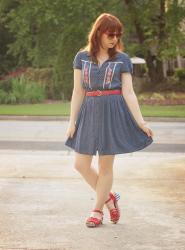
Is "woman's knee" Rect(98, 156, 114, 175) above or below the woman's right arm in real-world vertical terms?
below

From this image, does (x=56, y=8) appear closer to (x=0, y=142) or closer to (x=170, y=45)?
(x=170, y=45)

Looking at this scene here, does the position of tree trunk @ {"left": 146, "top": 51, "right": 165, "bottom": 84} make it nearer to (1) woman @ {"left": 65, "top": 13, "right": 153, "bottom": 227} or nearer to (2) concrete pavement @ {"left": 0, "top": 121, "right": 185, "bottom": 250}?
(2) concrete pavement @ {"left": 0, "top": 121, "right": 185, "bottom": 250}

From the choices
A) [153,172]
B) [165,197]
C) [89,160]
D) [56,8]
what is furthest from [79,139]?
[56,8]

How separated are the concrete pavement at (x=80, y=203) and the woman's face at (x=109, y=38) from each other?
1508mm

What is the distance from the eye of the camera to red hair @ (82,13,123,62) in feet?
19.3

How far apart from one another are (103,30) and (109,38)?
0.26 feet

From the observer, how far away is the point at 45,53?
1221 inches

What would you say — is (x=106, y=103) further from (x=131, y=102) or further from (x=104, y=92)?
(x=131, y=102)

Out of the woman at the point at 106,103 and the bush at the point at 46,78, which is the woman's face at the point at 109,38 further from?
the bush at the point at 46,78

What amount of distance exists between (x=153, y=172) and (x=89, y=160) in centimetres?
298

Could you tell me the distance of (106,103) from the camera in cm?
595

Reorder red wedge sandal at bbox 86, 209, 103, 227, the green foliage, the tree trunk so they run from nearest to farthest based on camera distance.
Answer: red wedge sandal at bbox 86, 209, 103, 227
the green foliage
the tree trunk

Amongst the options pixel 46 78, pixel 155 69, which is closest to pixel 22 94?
pixel 46 78

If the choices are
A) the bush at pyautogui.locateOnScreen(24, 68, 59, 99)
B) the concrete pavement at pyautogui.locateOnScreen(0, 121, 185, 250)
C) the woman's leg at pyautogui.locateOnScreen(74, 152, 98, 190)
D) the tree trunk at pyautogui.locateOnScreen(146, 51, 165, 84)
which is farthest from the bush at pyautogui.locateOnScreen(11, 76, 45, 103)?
the woman's leg at pyautogui.locateOnScreen(74, 152, 98, 190)
